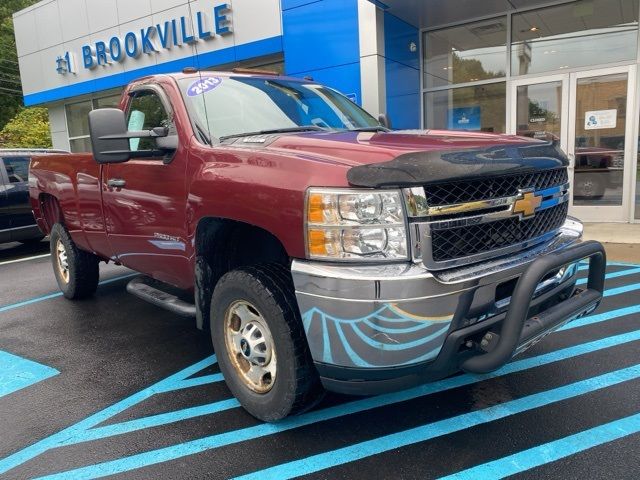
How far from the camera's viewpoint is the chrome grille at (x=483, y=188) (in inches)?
92.4

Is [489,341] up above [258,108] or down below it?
below

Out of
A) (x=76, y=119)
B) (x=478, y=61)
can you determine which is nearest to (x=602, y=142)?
(x=478, y=61)

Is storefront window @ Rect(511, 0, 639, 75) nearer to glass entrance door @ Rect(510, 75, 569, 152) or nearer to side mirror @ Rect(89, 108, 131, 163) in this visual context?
glass entrance door @ Rect(510, 75, 569, 152)

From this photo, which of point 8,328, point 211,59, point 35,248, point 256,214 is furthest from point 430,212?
point 211,59

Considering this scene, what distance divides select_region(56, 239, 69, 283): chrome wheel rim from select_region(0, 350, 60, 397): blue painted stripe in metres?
1.62

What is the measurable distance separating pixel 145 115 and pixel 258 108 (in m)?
1.08

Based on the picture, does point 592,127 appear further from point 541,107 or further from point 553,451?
point 553,451

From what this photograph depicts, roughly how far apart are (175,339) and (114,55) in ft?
41.3

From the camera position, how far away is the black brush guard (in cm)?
232

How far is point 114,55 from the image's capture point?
48.1 ft

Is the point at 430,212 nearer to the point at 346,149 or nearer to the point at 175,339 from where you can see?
the point at 346,149

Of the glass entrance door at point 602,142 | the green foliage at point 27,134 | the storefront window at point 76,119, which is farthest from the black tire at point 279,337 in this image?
the green foliage at point 27,134

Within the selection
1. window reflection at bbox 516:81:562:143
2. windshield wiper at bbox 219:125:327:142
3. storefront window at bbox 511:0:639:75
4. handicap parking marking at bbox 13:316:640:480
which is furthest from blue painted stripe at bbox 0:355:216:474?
storefront window at bbox 511:0:639:75

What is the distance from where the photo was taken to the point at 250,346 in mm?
2973
